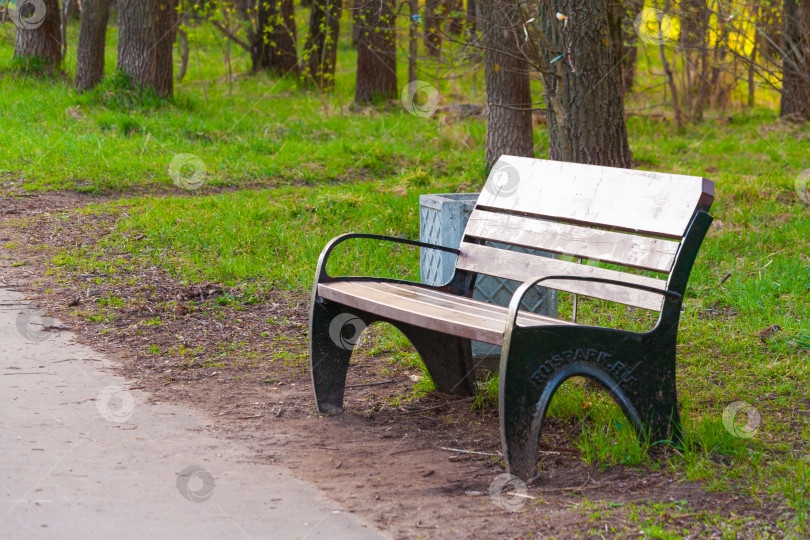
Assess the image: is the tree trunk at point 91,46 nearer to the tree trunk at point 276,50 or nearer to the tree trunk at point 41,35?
the tree trunk at point 41,35

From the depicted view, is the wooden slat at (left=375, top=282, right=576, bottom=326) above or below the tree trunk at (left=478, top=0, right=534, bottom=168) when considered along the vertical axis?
below

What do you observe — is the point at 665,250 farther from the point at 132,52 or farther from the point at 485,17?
the point at 132,52

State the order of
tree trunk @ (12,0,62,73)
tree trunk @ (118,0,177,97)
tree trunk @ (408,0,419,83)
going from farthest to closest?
tree trunk @ (12,0,62,73)
tree trunk @ (118,0,177,97)
tree trunk @ (408,0,419,83)

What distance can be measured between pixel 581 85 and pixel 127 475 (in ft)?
14.1

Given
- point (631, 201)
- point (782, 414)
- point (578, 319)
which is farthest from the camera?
point (578, 319)

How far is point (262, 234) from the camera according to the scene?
655 centimetres

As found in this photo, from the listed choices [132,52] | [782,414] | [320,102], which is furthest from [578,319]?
[320,102]

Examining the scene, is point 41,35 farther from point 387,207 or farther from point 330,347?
point 330,347

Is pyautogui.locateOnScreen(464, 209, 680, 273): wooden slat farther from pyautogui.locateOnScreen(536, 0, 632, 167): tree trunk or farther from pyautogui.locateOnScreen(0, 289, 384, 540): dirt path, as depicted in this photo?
pyautogui.locateOnScreen(536, 0, 632, 167): tree trunk

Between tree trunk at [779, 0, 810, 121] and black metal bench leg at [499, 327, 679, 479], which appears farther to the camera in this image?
tree trunk at [779, 0, 810, 121]

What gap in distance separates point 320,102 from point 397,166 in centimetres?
452

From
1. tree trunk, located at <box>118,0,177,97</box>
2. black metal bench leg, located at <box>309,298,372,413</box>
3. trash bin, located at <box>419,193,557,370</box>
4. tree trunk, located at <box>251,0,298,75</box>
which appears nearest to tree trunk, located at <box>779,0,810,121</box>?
trash bin, located at <box>419,193,557,370</box>

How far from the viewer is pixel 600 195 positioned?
3.55 metres

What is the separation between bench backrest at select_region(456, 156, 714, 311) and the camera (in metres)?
3.21
